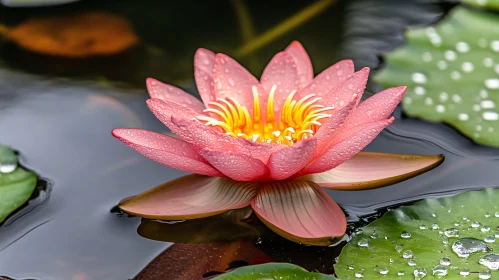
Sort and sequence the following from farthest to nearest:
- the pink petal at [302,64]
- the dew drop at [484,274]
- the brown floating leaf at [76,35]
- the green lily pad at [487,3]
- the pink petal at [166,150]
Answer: the brown floating leaf at [76,35] < the green lily pad at [487,3] < the pink petal at [302,64] < the pink petal at [166,150] < the dew drop at [484,274]

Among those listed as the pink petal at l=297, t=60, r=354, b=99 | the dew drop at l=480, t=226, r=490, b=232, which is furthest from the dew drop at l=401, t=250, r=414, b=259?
the pink petal at l=297, t=60, r=354, b=99

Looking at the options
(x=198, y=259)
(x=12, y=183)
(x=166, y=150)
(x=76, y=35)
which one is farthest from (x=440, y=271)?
(x=76, y=35)

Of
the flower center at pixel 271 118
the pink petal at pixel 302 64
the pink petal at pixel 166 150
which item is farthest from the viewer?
the pink petal at pixel 302 64

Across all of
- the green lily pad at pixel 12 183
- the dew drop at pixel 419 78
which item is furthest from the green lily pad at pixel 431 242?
the green lily pad at pixel 12 183

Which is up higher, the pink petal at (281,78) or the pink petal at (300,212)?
the pink petal at (281,78)

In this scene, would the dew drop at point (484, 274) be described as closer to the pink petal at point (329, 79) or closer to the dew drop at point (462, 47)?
the pink petal at point (329, 79)

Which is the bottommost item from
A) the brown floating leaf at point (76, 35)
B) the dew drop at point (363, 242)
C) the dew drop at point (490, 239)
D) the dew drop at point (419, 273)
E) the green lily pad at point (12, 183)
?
the dew drop at point (490, 239)

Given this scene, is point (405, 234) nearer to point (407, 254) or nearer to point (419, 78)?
point (407, 254)
